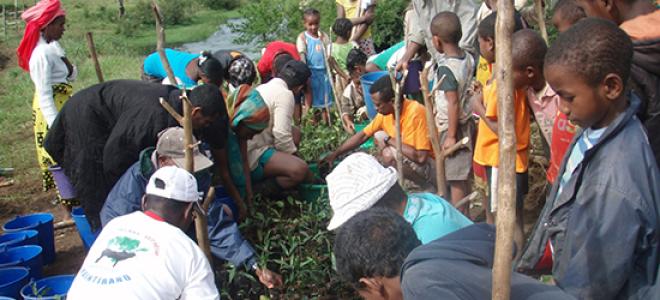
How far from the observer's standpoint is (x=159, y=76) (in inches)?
220

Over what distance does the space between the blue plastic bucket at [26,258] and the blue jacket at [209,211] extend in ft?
3.61

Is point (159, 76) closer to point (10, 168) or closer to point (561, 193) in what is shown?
point (10, 168)

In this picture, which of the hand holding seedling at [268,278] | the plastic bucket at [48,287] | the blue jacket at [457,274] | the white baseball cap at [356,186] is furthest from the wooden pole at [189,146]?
the blue jacket at [457,274]

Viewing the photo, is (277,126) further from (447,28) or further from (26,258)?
(26,258)

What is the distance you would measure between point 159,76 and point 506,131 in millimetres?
4536

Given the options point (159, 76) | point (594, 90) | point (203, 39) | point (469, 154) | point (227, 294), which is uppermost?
point (594, 90)

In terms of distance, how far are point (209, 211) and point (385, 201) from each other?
1274 millimetres

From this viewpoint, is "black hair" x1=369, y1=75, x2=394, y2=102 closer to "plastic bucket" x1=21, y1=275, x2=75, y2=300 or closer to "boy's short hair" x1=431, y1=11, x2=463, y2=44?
"boy's short hair" x1=431, y1=11, x2=463, y2=44

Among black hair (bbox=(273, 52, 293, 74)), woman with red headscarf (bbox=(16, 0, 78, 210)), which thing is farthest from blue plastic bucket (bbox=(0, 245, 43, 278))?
black hair (bbox=(273, 52, 293, 74))

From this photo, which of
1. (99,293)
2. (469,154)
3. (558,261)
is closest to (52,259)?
(99,293)

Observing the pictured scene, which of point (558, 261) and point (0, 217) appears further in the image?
point (0, 217)

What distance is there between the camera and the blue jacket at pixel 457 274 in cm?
151

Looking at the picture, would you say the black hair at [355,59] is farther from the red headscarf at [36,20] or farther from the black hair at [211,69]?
the red headscarf at [36,20]

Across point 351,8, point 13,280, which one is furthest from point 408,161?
point 351,8
